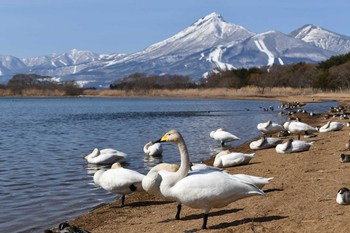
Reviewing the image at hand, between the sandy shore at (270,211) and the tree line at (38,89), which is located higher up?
the tree line at (38,89)

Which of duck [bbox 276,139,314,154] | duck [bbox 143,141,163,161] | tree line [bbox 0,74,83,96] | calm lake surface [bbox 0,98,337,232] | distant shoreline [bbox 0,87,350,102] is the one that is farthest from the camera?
tree line [bbox 0,74,83,96]

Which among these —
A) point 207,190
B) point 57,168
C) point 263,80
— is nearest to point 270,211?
point 207,190

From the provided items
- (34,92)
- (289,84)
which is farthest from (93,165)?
(34,92)

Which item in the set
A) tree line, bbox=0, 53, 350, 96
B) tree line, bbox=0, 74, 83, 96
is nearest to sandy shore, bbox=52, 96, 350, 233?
tree line, bbox=0, 53, 350, 96

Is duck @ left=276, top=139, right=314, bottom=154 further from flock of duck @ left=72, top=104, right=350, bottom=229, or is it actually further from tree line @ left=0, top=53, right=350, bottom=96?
tree line @ left=0, top=53, right=350, bottom=96

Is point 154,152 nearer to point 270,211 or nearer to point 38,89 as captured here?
point 270,211

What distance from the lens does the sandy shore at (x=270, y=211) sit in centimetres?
787

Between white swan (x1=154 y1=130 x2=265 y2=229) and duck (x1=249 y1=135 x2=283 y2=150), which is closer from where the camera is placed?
white swan (x1=154 y1=130 x2=265 y2=229)

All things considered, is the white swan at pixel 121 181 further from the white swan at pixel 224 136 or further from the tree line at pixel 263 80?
the tree line at pixel 263 80

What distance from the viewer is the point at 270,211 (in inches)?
348

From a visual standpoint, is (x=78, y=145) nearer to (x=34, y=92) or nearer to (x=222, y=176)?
(x=222, y=176)

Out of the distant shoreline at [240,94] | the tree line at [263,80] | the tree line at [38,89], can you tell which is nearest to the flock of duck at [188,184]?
the distant shoreline at [240,94]

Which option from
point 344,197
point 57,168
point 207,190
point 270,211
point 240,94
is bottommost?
point 57,168

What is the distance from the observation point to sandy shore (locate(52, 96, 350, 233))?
7.87 m
